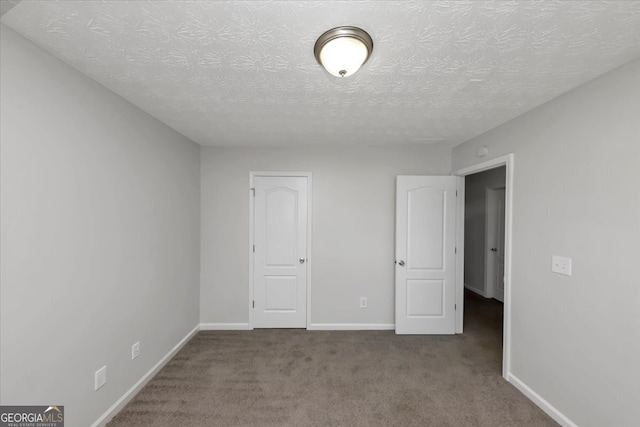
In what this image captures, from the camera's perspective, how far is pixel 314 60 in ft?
4.54

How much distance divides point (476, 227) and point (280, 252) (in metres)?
3.85

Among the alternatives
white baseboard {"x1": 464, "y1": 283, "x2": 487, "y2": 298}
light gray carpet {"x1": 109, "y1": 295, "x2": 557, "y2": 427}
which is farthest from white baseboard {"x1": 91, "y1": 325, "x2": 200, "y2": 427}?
white baseboard {"x1": 464, "y1": 283, "x2": 487, "y2": 298}

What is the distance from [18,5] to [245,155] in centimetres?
223

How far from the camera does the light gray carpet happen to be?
1848 millimetres

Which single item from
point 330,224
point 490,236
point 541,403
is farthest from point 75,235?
point 490,236

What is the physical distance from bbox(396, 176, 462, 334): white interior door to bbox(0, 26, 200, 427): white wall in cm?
262

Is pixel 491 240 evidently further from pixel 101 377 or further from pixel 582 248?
pixel 101 377

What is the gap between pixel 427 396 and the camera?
208 centimetres

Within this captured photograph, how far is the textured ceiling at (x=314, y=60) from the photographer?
3.45ft

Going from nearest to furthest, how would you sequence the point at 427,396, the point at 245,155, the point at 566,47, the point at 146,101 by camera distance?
1. the point at 566,47
2. the point at 146,101
3. the point at 427,396
4. the point at 245,155

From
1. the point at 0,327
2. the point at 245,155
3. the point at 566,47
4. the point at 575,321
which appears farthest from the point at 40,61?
the point at 575,321

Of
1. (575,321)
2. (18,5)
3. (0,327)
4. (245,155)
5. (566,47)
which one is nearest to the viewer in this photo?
(18,5)

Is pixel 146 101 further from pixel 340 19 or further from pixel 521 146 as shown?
pixel 521 146

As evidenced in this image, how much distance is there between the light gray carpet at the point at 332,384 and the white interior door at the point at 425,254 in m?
0.23
